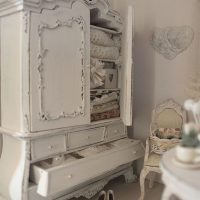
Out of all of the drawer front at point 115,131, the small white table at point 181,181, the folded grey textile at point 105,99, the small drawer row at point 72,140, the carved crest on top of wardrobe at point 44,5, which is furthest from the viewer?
the drawer front at point 115,131

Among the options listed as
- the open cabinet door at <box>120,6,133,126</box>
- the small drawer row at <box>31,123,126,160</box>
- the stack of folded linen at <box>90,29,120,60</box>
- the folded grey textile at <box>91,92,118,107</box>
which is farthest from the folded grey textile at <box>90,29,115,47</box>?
the small drawer row at <box>31,123,126,160</box>

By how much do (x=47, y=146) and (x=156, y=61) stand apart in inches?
63.1

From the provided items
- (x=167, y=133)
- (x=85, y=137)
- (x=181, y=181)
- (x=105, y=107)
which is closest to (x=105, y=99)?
(x=105, y=107)

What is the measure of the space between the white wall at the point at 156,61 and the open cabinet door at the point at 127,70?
18.7 inches

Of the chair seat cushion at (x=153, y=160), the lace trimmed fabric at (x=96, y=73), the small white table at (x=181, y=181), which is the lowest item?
the chair seat cushion at (x=153, y=160)

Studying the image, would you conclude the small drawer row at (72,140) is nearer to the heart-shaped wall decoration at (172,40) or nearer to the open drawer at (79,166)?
the open drawer at (79,166)

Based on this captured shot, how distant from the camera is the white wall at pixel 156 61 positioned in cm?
266

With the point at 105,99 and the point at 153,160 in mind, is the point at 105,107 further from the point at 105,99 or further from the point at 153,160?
the point at 153,160

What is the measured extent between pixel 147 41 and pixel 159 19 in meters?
0.27

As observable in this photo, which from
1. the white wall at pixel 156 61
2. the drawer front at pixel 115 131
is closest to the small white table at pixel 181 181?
the drawer front at pixel 115 131

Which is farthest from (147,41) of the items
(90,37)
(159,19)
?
(90,37)

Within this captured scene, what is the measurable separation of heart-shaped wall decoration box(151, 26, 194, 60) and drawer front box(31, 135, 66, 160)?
1.50 meters

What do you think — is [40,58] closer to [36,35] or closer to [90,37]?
[36,35]

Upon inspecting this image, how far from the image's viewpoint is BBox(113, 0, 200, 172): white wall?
2.66 meters
